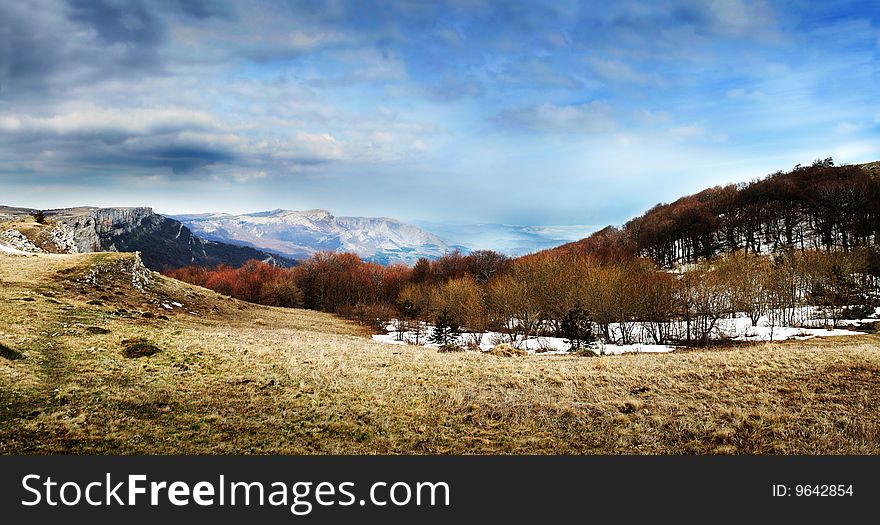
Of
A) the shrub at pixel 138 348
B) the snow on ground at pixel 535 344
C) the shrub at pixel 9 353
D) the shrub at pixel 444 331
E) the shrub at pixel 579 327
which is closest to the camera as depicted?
the shrub at pixel 9 353

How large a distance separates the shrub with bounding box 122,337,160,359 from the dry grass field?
0.37m

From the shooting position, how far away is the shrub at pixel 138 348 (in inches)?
774

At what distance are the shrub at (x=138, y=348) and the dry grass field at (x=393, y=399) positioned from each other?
374 mm

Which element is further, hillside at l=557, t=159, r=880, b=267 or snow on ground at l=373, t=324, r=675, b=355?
hillside at l=557, t=159, r=880, b=267

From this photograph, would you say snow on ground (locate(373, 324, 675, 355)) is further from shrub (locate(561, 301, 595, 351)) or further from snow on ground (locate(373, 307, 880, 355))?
shrub (locate(561, 301, 595, 351))

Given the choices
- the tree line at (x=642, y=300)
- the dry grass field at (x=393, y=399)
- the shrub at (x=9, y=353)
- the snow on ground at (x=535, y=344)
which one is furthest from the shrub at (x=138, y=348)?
the tree line at (x=642, y=300)

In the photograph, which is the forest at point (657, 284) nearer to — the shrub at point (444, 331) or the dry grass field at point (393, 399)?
the shrub at point (444, 331)

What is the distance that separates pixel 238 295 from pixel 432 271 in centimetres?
5806

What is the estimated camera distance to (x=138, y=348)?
20469mm

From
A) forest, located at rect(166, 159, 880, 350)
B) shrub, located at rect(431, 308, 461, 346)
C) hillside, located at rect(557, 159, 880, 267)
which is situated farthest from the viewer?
hillside, located at rect(557, 159, 880, 267)

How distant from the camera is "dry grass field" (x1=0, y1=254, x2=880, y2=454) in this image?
11.2 meters

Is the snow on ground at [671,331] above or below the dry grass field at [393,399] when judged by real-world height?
below

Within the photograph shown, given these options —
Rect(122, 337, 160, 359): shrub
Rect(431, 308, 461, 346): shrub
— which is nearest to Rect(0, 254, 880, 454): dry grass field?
Rect(122, 337, 160, 359): shrub

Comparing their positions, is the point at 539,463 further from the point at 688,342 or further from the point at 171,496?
the point at 688,342
